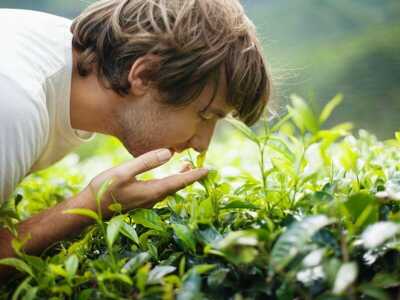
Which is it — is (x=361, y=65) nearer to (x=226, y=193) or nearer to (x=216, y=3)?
(x=216, y=3)

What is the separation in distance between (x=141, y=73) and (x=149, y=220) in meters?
0.73

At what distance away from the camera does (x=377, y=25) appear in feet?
18.4

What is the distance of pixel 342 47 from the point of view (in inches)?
226

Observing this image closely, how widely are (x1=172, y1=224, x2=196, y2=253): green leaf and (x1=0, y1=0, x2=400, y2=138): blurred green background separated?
3.02 meters

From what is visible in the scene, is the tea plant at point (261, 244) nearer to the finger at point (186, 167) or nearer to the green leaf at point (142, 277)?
the green leaf at point (142, 277)

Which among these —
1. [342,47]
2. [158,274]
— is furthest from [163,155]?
[342,47]

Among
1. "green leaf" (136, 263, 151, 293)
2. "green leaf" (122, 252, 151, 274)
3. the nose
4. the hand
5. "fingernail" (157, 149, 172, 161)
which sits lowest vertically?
the nose

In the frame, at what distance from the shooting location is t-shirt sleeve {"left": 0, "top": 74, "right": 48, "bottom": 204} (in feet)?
5.32

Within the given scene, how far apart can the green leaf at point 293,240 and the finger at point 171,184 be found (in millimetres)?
532

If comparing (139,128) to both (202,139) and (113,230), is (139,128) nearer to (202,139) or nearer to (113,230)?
(202,139)

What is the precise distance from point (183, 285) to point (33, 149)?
729 mm

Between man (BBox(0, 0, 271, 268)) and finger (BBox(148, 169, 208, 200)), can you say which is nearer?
finger (BBox(148, 169, 208, 200))

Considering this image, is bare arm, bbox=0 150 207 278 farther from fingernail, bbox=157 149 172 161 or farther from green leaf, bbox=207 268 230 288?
green leaf, bbox=207 268 230 288

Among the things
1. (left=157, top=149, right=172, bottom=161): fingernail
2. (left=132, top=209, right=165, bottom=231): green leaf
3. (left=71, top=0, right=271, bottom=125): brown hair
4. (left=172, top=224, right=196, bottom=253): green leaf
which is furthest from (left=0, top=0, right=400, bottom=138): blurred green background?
(left=172, top=224, right=196, bottom=253): green leaf
